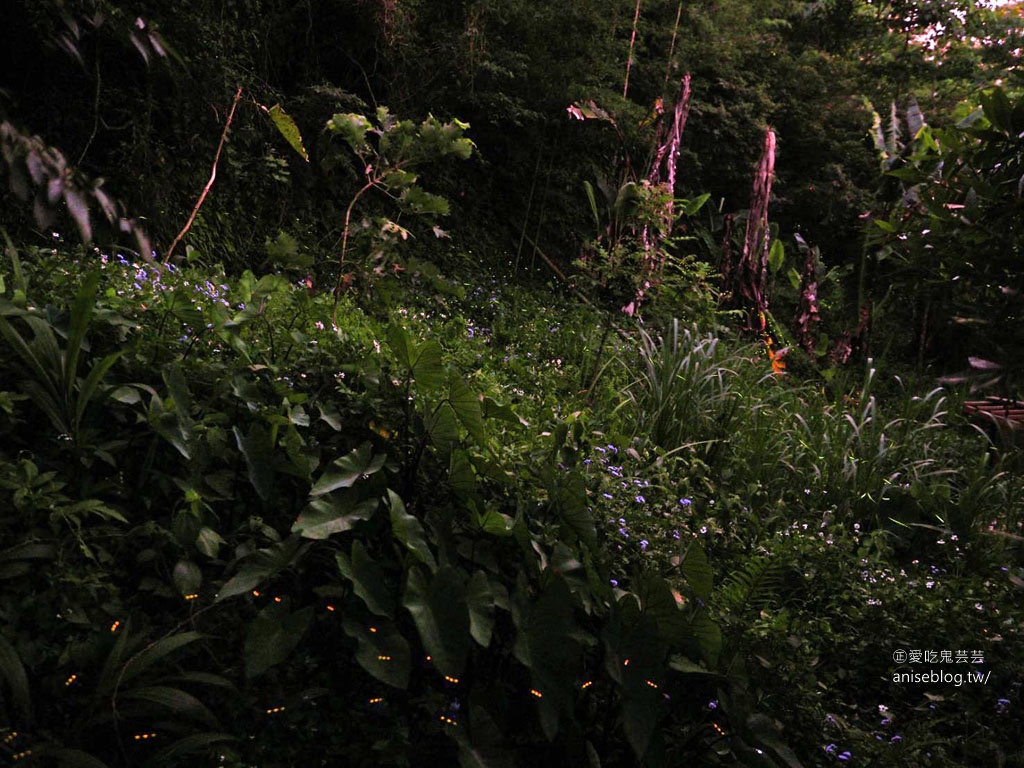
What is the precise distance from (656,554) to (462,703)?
814 millimetres

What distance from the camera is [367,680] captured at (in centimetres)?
187

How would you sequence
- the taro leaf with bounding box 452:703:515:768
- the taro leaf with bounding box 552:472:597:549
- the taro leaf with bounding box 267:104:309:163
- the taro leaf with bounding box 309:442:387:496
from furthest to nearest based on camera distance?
Answer: the taro leaf with bounding box 267:104:309:163 < the taro leaf with bounding box 552:472:597:549 < the taro leaf with bounding box 309:442:387:496 < the taro leaf with bounding box 452:703:515:768

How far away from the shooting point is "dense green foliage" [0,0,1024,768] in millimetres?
1709

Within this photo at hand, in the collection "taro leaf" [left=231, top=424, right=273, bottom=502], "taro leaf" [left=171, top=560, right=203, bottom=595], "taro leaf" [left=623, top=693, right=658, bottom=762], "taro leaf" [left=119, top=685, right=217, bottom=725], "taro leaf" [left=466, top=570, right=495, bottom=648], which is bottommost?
"taro leaf" [left=623, top=693, right=658, bottom=762]

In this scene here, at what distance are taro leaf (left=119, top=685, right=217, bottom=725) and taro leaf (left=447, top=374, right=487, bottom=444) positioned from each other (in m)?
0.93

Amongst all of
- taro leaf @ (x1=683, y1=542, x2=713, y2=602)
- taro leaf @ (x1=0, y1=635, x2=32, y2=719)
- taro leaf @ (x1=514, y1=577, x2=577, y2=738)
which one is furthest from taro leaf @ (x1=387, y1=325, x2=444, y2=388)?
taro leaf @ (x1=0, y1=635, x2=32, y2=719)

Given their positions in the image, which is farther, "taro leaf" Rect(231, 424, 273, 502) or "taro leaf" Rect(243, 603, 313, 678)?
"taro leaf" Rect(231, 424, 273, 502)

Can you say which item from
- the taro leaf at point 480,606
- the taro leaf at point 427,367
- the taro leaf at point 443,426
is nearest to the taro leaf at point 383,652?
the taro leaf at point 480,606

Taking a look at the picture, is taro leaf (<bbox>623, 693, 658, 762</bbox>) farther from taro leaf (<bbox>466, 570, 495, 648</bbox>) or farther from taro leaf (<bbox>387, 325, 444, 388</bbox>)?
taro leaf (<bbox>387, 325, 444, 388</bbox>)

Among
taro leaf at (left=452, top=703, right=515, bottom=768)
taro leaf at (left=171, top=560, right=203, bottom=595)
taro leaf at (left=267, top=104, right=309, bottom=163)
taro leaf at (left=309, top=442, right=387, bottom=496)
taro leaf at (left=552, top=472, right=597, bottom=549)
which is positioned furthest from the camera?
taro leaf at (left=267, top=104, right=309, bottom=163)

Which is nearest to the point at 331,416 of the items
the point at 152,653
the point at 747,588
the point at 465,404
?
the point at 465,404

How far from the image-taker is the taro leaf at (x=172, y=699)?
1.56 m

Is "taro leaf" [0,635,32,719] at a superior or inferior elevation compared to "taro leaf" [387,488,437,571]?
inferior

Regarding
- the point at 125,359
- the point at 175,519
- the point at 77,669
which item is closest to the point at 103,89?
the point at 125,359
